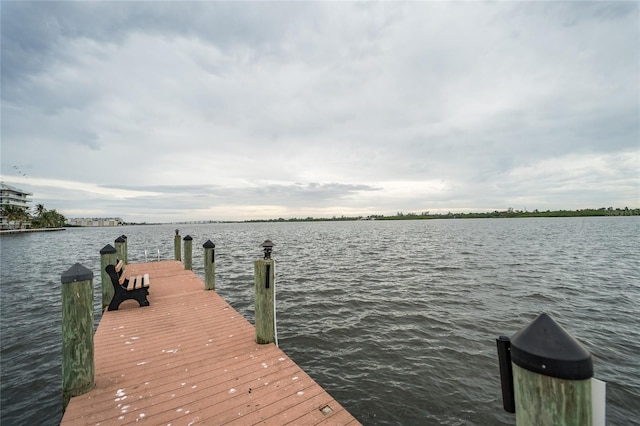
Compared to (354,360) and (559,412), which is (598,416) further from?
(354,360)

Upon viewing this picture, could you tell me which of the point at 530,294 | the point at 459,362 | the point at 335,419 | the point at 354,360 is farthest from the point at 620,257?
the point at 335,419

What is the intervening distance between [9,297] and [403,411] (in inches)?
690

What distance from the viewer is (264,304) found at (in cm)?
559

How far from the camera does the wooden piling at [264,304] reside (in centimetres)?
558

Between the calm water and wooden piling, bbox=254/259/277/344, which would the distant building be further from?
wooden piling, bbox=254/259/277/344

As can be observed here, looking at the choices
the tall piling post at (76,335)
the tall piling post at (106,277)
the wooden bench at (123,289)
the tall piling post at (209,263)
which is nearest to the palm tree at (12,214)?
the tall piling post at (106,277)

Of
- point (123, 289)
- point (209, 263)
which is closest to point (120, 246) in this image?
point (123, 289)

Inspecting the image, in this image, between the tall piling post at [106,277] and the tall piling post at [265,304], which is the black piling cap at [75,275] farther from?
the tall piling post at [106,277]

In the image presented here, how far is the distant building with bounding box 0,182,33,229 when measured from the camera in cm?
7581

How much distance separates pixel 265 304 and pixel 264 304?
0.02 meters

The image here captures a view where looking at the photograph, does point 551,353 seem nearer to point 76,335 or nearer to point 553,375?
point 553,375

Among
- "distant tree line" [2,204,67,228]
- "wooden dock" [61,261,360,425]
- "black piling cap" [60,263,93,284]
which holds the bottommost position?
"wooden dock" [61,261,360,425]

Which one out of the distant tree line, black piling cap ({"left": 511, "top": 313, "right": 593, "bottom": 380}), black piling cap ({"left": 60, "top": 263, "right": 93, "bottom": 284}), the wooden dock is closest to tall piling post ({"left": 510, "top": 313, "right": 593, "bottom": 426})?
black piling cap ({"left": 511, "top": 313, "right": 593, "bottom": 380})

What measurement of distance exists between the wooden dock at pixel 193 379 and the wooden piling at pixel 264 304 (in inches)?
8.0
